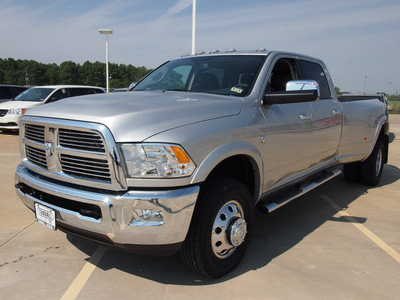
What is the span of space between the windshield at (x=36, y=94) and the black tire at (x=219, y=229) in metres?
10.9

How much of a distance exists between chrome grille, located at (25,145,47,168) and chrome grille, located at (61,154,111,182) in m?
0.29

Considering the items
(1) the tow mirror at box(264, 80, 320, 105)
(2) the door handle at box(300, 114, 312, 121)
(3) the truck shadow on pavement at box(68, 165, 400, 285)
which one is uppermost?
(1) the tow mirror at box(264, 80, 320, 105)

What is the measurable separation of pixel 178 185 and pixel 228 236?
730 mm

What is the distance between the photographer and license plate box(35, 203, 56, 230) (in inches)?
104

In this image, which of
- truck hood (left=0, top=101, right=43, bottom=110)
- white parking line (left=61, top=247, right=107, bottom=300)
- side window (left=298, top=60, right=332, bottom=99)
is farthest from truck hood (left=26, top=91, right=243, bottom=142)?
truck hood (left=0, top=101, right=43, bottom=110)

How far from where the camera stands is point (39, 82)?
78.9 m

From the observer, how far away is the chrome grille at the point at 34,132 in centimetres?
283

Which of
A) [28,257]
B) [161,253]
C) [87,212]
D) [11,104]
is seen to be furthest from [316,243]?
[11,104]

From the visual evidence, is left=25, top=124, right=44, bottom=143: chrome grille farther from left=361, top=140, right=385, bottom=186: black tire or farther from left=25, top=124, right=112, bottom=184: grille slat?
left=361, top=140, right=385, bottom=186: black tire

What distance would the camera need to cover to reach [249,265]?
3.17m

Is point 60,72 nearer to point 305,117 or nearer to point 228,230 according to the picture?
point 305,117

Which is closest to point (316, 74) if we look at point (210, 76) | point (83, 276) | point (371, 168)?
point (210, 76)

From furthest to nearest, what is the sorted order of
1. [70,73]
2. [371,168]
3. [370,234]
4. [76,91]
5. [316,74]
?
[70,73], [76,91], [371,168], [316,74], [370,234]

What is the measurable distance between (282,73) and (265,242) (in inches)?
73.6
